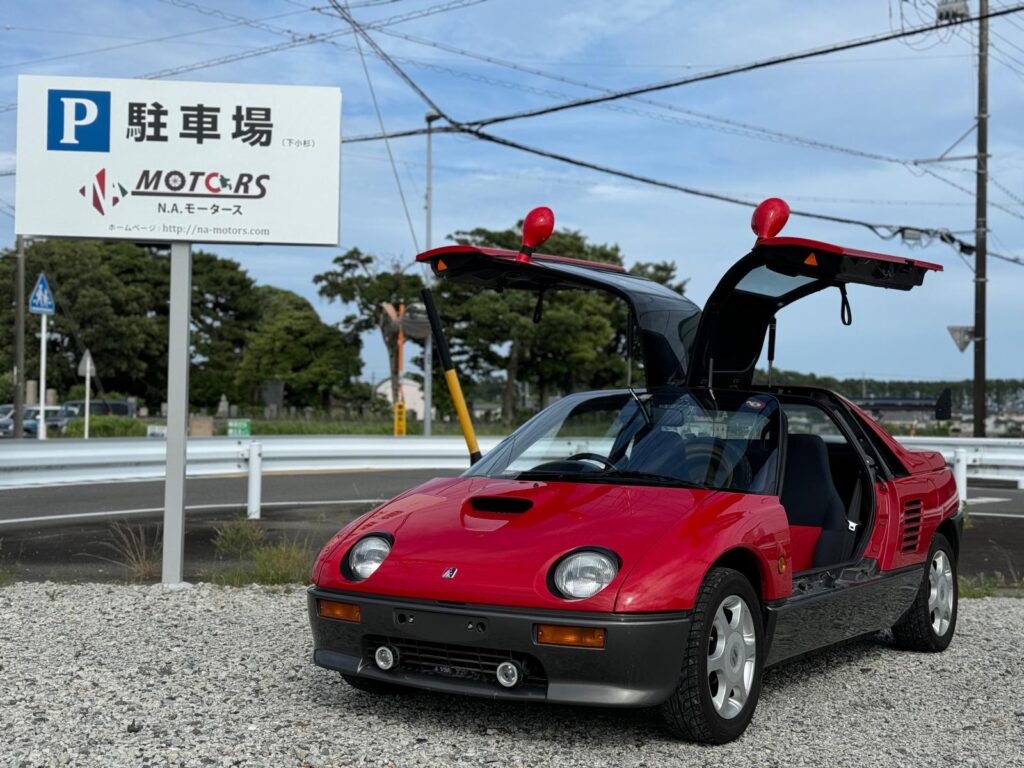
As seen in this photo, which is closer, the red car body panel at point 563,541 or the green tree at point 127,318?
the red car body panel at point 563,541

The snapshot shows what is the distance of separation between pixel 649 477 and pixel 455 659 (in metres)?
1.18

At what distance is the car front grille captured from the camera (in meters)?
4.23

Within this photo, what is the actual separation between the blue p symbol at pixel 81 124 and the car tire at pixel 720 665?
18.3 ft

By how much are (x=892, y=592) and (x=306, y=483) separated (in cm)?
1204

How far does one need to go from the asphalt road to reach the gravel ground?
10.2 feet

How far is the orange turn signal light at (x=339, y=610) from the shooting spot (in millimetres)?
4508

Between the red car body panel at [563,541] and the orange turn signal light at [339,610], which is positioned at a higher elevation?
Answer: the red car body panel at [563,541]

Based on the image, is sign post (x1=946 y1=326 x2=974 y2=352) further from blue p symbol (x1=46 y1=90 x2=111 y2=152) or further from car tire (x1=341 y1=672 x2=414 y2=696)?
car tire (x1=341 y1=672 x2=414 y2=696)

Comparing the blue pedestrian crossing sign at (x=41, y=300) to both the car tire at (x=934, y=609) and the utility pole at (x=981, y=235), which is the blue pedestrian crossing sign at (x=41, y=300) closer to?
the utility pole at (x=981, y=235)

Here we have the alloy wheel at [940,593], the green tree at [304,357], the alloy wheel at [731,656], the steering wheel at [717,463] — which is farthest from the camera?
the green tree at [304,357]

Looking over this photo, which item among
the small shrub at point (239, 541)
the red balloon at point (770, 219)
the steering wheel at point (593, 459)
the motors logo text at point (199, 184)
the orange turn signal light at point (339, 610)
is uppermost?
the motors logo text at point (199, 184)

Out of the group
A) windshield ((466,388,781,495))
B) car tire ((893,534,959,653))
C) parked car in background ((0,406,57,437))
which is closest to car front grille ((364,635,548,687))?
windshield ((466,388,781,495))

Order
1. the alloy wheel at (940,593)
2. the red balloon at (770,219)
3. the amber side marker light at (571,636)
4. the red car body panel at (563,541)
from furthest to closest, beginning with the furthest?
the alloy wheel at (940,593)
the red balloon at (770,219)
the red car body panel at (563,541)
the amber side marker light at (571,636)

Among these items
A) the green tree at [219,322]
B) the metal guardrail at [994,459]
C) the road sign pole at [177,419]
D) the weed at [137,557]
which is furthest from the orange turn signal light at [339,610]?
the green tree at [219,322]
